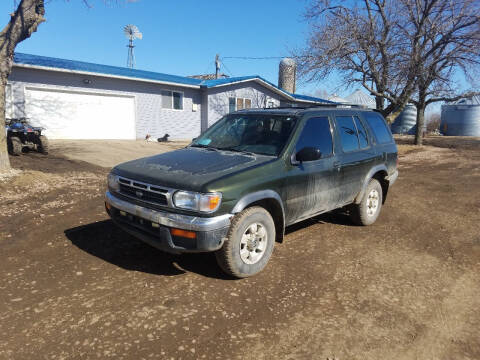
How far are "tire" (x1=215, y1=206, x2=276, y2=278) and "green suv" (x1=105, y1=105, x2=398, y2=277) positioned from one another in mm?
11

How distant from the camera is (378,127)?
598 centimetres

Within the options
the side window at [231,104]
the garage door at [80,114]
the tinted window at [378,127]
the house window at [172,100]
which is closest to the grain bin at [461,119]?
the side window at [231,104]

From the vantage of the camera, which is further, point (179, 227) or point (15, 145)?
point (15, 145)

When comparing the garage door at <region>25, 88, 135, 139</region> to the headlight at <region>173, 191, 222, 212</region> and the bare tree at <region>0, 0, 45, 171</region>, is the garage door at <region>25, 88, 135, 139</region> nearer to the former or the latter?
the bare tree at <region>0, 0, 45, 171</region>

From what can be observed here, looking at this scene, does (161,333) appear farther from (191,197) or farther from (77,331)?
(191,197)

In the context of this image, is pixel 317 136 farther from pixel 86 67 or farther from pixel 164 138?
pixel 164 138

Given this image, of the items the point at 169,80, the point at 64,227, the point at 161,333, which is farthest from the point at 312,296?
the point at 169,80

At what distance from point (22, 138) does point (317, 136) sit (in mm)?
9995

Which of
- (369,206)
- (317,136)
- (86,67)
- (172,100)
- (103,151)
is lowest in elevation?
(369,206)

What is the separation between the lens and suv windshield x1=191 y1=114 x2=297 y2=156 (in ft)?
14.1

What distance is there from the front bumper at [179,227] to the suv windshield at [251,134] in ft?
4.06

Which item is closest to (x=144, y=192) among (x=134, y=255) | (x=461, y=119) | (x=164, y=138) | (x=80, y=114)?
(x=134, y=255)

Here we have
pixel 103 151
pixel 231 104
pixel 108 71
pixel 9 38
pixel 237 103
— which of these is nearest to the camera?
pixel 9 38

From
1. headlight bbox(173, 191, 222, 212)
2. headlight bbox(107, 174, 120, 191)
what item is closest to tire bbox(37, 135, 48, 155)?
headlight bbox(107, 174, 120, 191)
